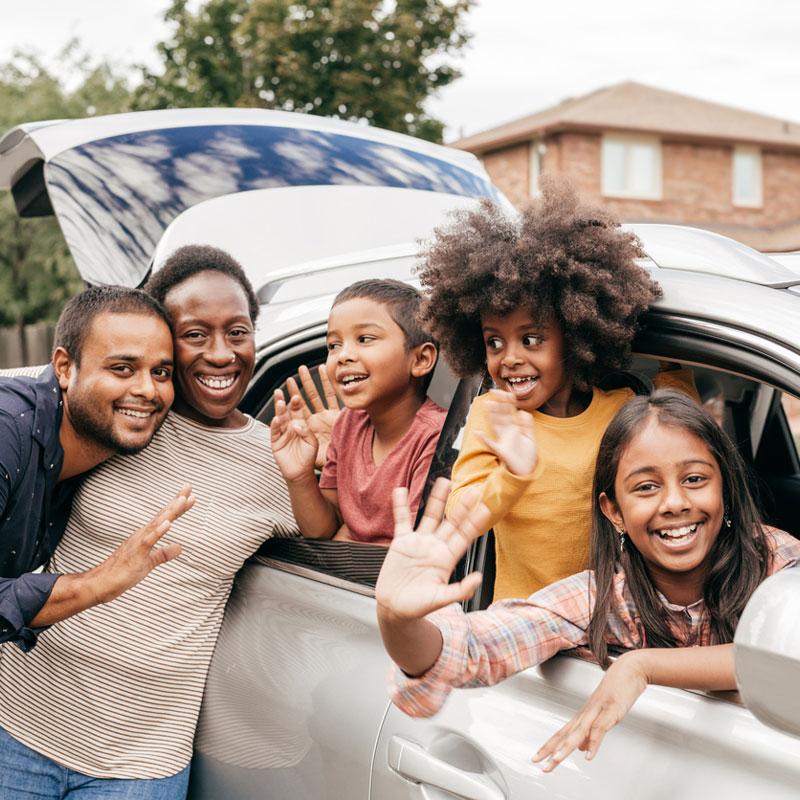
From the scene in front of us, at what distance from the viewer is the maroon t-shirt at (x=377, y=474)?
8.48 ft

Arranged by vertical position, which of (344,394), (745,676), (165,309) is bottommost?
(745,676)

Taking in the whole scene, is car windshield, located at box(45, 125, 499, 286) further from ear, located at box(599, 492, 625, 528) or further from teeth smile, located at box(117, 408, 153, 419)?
ear, located at box(599, 492, 625, 528)

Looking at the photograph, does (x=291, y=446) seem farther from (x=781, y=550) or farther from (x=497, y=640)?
(x=781, y=550)

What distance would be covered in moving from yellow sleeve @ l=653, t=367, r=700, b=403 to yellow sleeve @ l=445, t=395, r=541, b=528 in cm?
47

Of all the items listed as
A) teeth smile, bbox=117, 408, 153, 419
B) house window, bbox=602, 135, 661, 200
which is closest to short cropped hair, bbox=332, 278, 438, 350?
teeth smile, bbox=117, 408, 153, 419

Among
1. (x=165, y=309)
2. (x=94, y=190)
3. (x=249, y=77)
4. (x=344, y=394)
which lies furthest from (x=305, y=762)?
(x=249, y=77)

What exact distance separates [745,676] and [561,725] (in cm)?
50

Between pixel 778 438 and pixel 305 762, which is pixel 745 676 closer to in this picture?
pixel 305 762

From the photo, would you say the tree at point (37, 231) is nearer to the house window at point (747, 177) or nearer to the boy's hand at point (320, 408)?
the house window at point (747, 177)

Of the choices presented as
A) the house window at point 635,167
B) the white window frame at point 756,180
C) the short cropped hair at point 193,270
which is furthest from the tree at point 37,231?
the short cropped hair at point 193,270

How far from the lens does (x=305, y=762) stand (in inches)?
89.0

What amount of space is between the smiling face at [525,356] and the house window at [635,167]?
95.0ft

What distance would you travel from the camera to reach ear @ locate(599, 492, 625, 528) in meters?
2.00

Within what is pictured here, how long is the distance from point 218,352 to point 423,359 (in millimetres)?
513
